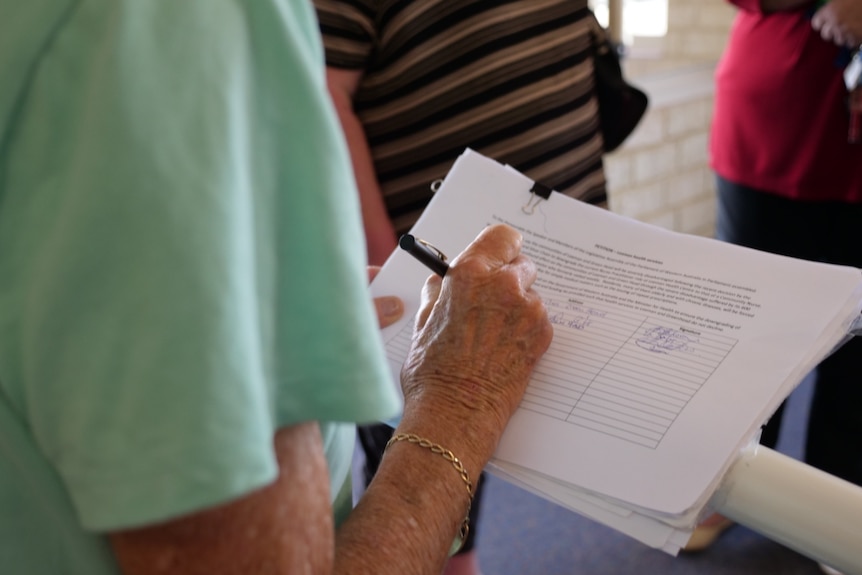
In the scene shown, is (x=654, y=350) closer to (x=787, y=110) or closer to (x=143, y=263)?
(x=143, y=263)

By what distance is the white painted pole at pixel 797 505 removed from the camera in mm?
469

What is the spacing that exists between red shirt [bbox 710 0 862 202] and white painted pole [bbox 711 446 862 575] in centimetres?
99

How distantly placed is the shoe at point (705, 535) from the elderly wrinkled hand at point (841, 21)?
3.23 ft

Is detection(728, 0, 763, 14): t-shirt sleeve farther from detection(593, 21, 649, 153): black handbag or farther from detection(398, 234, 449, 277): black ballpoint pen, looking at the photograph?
detection(398, 234, 449, 277): black ballpoint pen

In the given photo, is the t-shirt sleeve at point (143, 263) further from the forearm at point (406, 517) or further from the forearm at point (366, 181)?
the forearm at point (366, 181)

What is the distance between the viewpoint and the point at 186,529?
346mm

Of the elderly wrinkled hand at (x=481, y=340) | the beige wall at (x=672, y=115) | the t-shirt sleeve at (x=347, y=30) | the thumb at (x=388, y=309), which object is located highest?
the t-shirt sleeve at (x=347, y=30)

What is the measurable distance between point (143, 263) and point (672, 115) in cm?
262

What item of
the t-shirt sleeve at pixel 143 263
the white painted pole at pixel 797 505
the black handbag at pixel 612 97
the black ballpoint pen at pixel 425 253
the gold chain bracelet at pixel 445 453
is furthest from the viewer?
the black handbag at pixel 612 97

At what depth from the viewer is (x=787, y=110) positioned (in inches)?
54.1

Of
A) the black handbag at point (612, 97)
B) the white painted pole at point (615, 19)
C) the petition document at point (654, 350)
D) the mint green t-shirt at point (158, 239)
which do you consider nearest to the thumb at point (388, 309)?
the petition document at point (654, 350)

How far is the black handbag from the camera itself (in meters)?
1.17

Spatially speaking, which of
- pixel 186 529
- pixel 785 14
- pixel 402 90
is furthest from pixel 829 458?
pixel 186 529

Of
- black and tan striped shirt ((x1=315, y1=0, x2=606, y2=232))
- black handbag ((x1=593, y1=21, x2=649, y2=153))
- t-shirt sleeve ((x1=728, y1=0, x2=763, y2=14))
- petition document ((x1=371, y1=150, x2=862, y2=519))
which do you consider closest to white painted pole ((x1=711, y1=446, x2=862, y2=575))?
petition document ((x1=371, y1=150, x2=862, y2=519))
